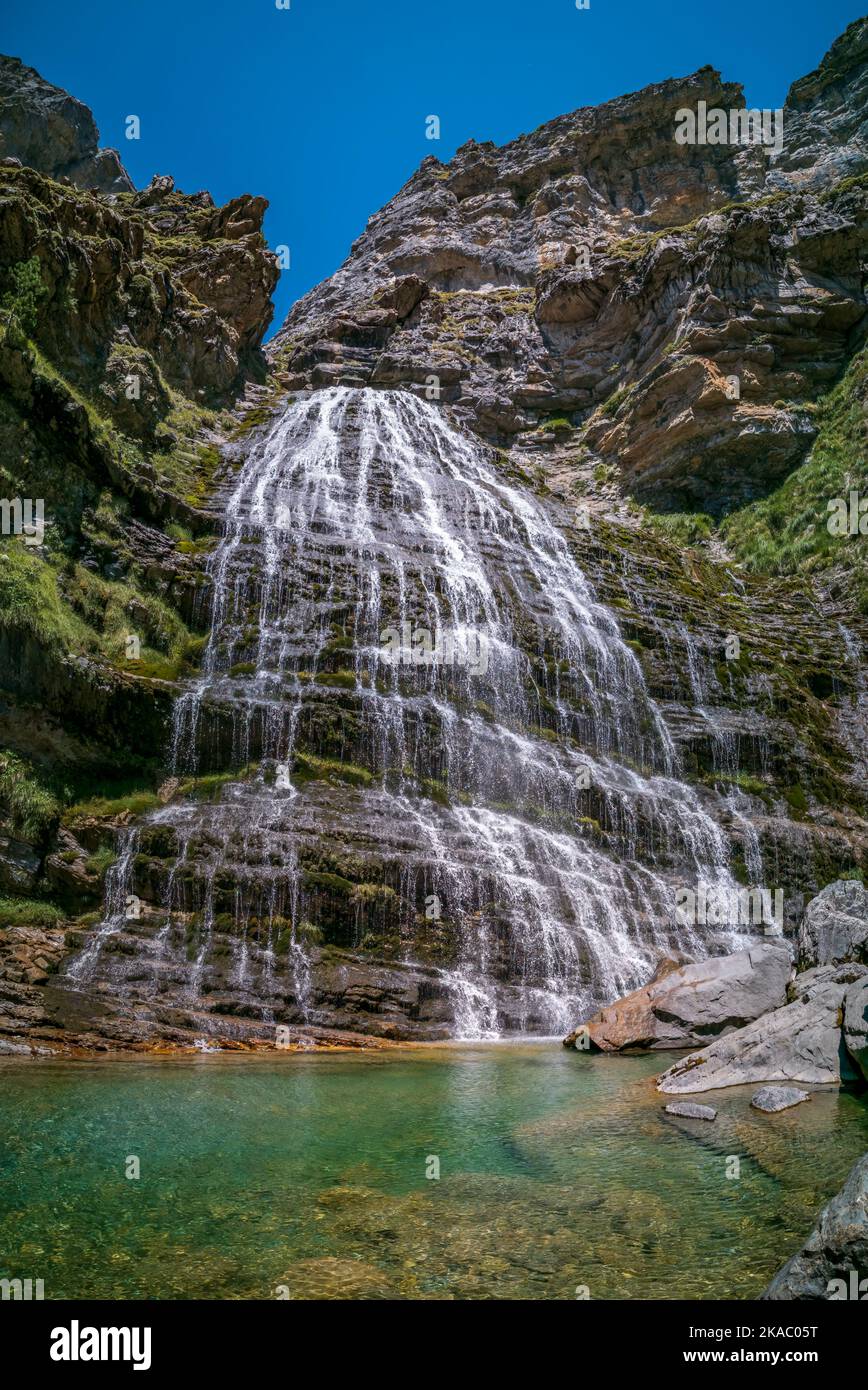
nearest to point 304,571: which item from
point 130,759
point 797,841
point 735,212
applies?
point 130,759

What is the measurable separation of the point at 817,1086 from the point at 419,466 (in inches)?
1223

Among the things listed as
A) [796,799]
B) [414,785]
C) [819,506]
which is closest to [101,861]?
[414,785]

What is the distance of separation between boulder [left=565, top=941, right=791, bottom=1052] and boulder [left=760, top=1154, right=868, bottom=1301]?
9.42 m

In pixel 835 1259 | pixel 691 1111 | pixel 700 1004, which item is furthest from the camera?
pixel 700 1004

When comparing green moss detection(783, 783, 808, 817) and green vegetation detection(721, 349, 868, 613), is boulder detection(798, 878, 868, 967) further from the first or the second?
green vegetation detection(721, 349, 868, 613)

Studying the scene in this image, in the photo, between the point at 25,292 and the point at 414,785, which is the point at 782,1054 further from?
the point at 25,292

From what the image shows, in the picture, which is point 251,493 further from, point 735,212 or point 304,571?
point 735,212

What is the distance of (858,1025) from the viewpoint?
9.57m

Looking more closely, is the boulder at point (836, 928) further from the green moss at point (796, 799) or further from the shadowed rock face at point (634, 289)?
the shadowed rock face at point (634, 289)

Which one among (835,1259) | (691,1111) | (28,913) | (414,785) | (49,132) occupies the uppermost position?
(49,132)

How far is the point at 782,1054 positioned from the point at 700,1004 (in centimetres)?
322

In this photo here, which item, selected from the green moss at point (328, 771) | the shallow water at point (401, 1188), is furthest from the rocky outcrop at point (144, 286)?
the shallow water at point (401, 1188)

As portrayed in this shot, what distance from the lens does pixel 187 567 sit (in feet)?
81.0

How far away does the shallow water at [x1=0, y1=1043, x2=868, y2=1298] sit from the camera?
16.7 feet
